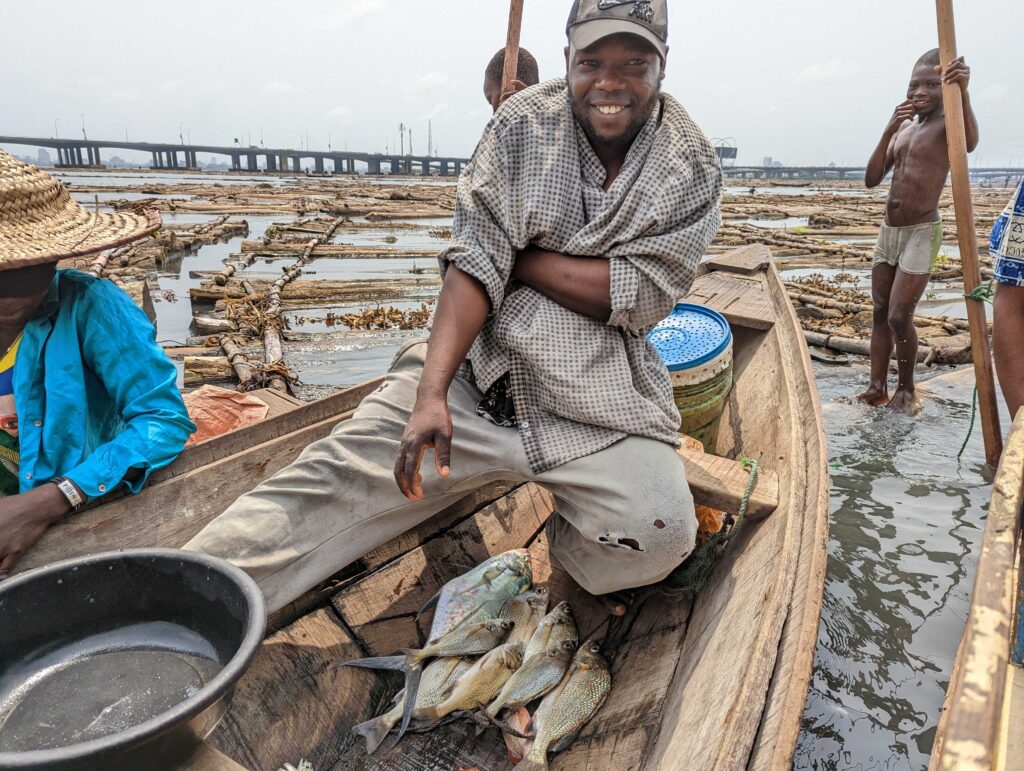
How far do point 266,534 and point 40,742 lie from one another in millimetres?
844

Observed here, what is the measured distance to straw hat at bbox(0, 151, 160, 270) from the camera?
6.79 ft

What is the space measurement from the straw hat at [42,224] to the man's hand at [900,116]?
6282 millimetres

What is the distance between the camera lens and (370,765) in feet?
6.89

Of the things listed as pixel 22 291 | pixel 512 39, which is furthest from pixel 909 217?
pixel 22 291

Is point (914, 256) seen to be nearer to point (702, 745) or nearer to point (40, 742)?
point (702, 745)

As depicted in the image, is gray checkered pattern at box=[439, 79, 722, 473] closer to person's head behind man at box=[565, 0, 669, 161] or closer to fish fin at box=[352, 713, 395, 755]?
person's head behind man at box=[565, 0, 669, 161]

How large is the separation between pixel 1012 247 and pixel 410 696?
2.80 meters

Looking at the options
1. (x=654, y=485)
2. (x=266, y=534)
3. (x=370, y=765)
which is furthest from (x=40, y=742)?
(x=654, y=485)

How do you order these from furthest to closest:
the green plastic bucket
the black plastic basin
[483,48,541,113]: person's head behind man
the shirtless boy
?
the shirtless boy, [483,48,541,113]: person's head behind man, the green plastic bucket, the black plastic basin

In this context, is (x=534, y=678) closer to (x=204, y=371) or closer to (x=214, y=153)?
(x=204, y=371)

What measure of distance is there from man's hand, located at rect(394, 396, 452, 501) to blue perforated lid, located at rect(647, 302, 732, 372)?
4.34 feet

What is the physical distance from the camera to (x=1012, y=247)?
258 centimetres

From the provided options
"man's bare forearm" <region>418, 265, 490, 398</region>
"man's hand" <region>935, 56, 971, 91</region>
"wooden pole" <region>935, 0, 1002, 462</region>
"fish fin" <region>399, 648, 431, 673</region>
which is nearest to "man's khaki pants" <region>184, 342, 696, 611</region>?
"man's bare forearm" <region>418, 265, 490, 398</region>

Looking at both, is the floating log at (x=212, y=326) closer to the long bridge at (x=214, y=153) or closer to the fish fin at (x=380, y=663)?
the fish fin at (x=380, y=663)
